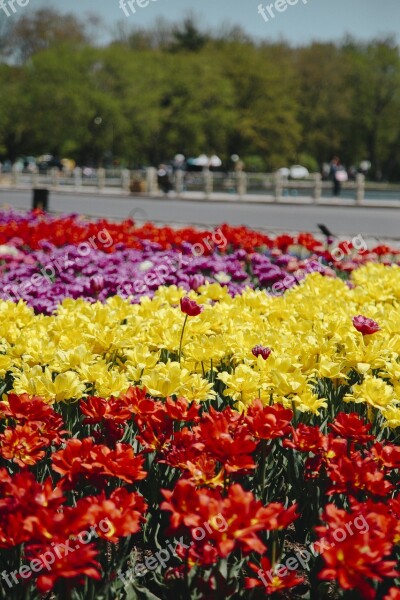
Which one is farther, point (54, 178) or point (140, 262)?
point (54, 178)

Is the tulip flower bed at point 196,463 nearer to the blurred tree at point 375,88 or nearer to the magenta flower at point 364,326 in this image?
the magenta flower at point 364,326

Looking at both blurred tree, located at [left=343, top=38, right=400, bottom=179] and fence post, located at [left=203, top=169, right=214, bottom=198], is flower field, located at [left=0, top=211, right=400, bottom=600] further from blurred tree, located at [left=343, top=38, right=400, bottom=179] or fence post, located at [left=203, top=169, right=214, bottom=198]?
blurred tree, located at [left=343, top=38, right=400, bottom=179]

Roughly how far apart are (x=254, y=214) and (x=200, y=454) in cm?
2472

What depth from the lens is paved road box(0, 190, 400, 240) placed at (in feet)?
71.4

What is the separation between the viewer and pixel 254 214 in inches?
1062

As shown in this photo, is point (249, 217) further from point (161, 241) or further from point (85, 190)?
point (85, 190)

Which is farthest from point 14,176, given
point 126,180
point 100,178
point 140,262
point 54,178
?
point 140,262

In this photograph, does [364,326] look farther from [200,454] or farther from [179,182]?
[179,182]

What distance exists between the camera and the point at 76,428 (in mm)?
3451

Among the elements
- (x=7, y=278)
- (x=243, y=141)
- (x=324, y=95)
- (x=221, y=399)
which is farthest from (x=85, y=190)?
(x=221, y=399)

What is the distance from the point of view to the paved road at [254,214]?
21753mm

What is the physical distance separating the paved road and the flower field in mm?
14974

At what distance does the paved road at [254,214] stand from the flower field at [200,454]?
1497cm

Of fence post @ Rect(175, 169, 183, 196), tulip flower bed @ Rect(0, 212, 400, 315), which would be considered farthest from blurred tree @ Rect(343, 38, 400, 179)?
tulip flower bed @ Rect(0, 212, 400, 315)
